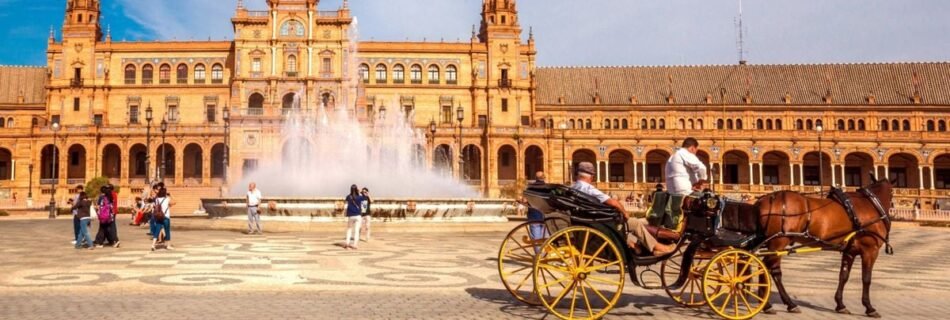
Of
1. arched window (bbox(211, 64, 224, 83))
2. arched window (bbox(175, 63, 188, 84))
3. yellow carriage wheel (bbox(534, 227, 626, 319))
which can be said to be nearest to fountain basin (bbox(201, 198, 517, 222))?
yellow carriage wheel (bbox(534, 227, 626, 319))

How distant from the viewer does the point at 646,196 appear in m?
59.9

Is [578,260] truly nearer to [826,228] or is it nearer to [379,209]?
[826,228]

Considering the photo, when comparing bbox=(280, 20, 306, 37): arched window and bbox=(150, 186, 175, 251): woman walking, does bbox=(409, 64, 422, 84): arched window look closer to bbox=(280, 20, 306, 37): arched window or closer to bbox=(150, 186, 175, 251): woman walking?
bbox=(280, 20, 306, 37): arched window

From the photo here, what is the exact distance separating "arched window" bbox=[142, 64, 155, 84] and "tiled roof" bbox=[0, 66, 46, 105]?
1280cm

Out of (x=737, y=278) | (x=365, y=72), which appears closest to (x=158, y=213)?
(x=737, y=278)

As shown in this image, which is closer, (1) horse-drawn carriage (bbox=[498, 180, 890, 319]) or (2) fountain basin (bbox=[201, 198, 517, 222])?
(1) horse-drawn carriage (bbox=[498, 180, 890, 319])

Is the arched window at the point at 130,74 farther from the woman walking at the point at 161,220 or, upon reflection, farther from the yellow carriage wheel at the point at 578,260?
the yellow carriage wheel at the point at 578,260

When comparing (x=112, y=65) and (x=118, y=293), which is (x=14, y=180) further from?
(x=118, y=293)

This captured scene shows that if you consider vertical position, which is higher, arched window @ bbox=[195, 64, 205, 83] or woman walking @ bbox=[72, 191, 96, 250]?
arched window @ bbox=[195, 64, 205, 83]

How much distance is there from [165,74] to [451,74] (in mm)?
29677

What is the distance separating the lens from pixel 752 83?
77.4 metres

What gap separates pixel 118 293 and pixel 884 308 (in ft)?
34.7

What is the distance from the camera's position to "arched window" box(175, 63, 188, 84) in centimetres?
7175

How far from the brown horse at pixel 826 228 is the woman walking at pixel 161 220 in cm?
1294
